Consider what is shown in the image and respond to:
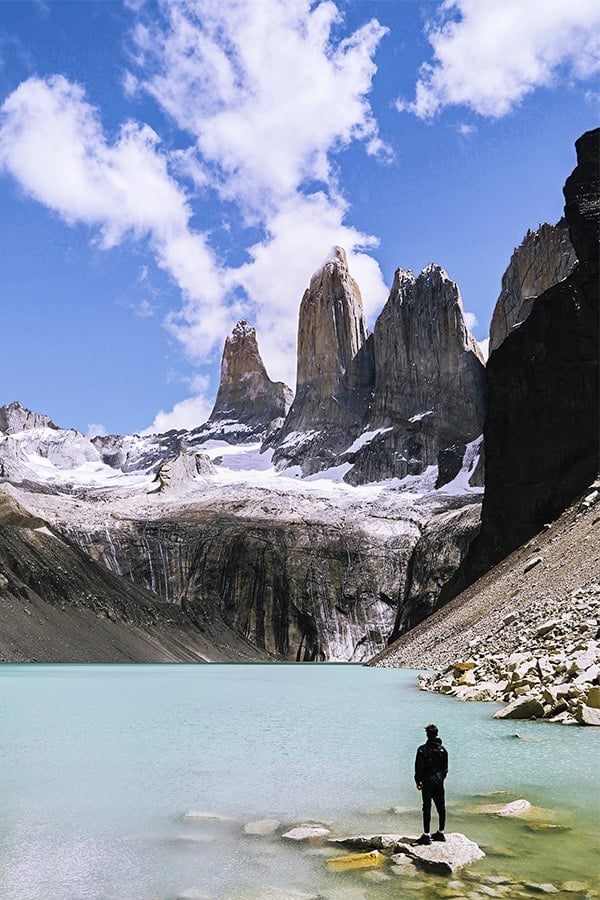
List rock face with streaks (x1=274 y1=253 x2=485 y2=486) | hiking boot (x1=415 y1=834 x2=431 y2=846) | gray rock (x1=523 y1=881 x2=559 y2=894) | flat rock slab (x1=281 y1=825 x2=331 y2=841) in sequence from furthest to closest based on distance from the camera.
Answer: rock face with streaks (x1=274 y1=253 x2=485 y2=486)
flat rock slab (x1=281 y1=825 x2=331 y2=841)
hiking boot (x1=415 y1=834 x2=431 y2=846)
gray rock (x1=523 y1=881 x2=559 y2=894)

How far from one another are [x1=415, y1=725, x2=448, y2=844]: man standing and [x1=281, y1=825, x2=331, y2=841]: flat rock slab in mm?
1064

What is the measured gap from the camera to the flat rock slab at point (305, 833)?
820cm

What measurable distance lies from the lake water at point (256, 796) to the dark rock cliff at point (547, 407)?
35071 mm

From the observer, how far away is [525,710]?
1689cm

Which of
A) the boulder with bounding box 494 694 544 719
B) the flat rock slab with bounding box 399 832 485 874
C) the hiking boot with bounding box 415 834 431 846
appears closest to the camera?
the flat rock slab with bounding box 399 832 485 874

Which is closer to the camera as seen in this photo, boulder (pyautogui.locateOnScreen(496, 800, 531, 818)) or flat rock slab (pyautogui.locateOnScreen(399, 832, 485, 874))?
flat rock slab (pyautogui.locateOnScreen(399, 832, 485, 874))

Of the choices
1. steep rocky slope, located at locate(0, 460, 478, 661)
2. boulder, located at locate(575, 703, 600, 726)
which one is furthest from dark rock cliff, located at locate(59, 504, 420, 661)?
boulder, located at locate(575, 703, 600, 726)

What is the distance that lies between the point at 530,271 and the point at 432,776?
428 ft

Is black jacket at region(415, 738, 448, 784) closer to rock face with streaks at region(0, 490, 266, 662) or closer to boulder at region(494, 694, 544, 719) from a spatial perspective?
boulder at region(494, 694, 544, 719)

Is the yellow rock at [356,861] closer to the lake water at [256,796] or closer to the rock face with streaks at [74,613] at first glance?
the lake water at [256,796]

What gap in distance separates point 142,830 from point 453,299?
162 meters

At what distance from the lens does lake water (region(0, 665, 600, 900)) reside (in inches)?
272

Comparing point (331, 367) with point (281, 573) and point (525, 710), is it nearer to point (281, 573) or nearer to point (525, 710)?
point (281, 573)

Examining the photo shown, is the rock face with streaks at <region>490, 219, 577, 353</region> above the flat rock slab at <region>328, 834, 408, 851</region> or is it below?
above
